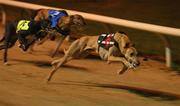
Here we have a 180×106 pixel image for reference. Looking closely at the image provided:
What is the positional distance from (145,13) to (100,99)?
34.2 feet

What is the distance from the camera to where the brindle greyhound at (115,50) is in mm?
7617

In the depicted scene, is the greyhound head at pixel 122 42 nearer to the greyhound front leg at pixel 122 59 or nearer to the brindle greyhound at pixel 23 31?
the greyhound front leg at pixel 122 59

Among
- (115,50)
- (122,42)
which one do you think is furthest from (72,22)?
(122,42)

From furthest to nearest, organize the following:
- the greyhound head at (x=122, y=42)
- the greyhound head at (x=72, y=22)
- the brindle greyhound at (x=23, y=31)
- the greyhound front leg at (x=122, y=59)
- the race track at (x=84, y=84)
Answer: the brindle greyhound at (x=23, y=31) < the greyhound head at (x=72, y=22) < the greyhound head at (x=122, y=42) < the greyhound front leg at (x=122, y=59) < the race track at (x=84, y=84)

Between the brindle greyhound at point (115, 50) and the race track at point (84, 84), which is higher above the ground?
the brindle greyhound at point (115, 50)

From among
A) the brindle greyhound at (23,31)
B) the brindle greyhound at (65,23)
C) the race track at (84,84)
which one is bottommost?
the race track at (84,84)

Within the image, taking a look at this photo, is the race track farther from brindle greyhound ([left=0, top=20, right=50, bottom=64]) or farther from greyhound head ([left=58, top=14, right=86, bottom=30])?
greyhound head ([left=58, top=14, right=86, bottom=30])

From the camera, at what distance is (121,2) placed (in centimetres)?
1983

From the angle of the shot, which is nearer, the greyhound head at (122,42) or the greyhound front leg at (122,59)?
the greyhound front leg at (122,59)

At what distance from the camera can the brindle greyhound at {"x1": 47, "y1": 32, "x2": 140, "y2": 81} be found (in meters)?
7.62

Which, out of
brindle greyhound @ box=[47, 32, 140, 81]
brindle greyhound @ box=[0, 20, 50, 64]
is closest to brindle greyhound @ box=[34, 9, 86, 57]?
brindle greyhound @ box=[0, 20, 50, 64]

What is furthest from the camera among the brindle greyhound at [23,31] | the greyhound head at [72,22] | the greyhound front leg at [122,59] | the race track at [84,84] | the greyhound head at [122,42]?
the brindle greyhound at [23,31]

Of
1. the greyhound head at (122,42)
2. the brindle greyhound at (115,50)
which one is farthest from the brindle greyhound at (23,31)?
the greyhound head at (122,42)

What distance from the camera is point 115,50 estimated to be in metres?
7.90
